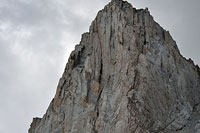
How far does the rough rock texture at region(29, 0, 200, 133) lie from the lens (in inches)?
2438

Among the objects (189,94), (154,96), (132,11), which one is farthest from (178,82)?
(132,11)

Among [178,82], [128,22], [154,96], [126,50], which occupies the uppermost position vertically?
[128,22]

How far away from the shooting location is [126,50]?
230ft

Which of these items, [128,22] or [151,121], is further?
[128,22]

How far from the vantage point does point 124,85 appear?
64.6m

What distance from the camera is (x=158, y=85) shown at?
67.8 metres

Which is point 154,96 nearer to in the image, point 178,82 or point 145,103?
point 145,103

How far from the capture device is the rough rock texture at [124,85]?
203 ft

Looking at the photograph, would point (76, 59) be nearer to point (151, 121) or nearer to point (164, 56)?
point (164, 56)

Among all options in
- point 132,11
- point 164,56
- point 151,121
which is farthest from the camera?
point 132,11

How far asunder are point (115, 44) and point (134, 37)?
4.05 metres

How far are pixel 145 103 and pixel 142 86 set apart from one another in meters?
3.35

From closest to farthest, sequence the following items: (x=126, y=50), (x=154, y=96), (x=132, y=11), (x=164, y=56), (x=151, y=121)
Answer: (x=151, y=121) < (x=154, y=96) < (x=126, y=50) < (x=164, y=56) < (x=132, y=11)

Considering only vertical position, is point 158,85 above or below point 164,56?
below
